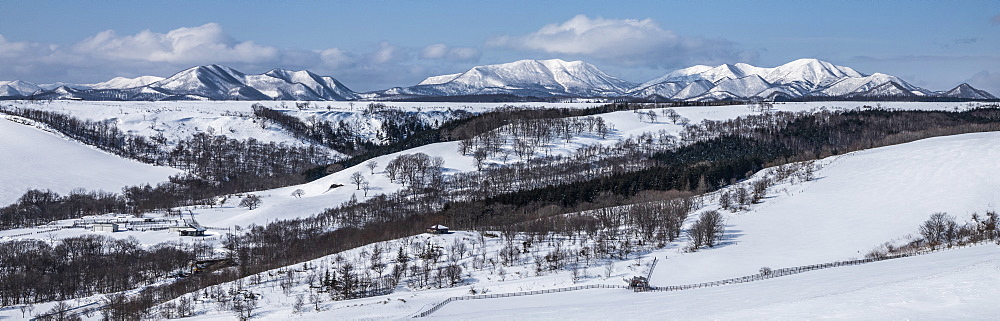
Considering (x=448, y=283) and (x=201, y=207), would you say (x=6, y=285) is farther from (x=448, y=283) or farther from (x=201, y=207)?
(x=201, y=207)

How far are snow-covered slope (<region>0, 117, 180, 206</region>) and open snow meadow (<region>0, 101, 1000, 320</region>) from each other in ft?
2.94

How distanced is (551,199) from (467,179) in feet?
82.8

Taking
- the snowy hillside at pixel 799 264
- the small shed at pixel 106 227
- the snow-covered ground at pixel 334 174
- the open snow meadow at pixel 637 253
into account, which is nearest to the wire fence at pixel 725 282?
the open snow meadow at pixel 637 253

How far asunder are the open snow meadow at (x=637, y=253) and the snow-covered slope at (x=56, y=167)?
895 millimetres

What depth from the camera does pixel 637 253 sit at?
6488 cm

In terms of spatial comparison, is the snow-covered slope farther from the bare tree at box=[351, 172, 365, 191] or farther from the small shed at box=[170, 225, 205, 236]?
the bare tree at box=[351, 172, 365, 191]

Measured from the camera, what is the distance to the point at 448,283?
5719 centimetres

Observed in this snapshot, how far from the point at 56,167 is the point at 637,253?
119 m

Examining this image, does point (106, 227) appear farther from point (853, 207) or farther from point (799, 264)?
point (853, 207)

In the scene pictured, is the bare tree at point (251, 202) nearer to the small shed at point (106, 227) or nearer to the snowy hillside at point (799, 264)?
the small shed at point (106, 227)

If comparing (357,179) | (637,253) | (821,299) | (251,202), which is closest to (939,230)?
(637,253)

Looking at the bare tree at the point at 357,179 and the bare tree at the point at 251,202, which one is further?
the bare tree at the point at 357,179

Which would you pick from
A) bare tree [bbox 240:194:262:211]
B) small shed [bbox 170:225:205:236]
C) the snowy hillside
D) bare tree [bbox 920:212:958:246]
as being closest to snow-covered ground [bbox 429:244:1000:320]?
the snowy hillside

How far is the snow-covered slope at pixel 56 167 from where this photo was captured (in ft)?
409
